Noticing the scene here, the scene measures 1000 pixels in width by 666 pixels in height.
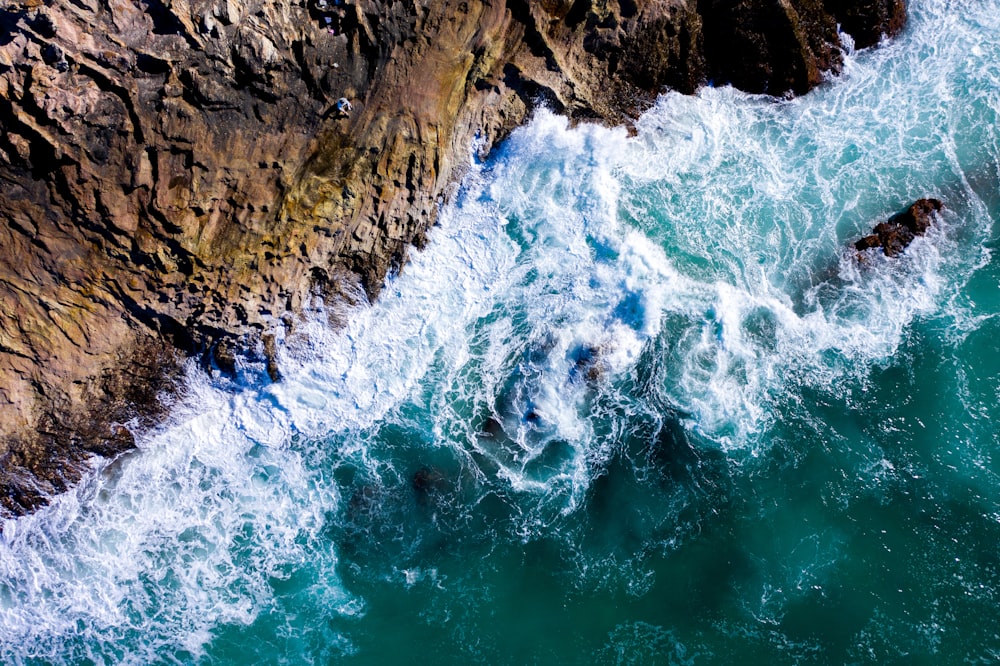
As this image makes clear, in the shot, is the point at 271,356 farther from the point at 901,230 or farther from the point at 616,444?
the point at 901,230

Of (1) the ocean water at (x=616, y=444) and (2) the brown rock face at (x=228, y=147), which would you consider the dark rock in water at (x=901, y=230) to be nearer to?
(1) the ocean water at (x=616, y=444)

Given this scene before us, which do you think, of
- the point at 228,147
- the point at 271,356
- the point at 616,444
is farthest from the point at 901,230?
the point at 228,147

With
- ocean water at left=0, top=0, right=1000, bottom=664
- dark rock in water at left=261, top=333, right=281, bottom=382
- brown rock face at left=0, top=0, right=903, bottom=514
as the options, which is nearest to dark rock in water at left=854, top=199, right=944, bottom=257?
ocean water at left=0, top=0, right=1000, bottom=664

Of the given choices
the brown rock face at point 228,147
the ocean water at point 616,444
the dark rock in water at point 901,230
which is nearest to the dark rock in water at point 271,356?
the brown rock face at point 228,147

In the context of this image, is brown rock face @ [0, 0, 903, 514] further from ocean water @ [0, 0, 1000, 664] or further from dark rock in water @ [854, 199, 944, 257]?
dark rock in water @ [854, 199, 944, 257]

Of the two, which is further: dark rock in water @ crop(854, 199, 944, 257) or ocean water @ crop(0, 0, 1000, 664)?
dark rock in water @ crop(854, 199, 944, 257)

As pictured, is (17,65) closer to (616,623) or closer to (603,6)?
(603,6)
